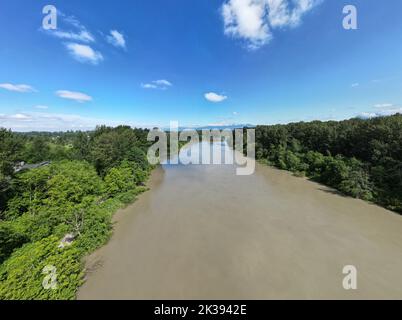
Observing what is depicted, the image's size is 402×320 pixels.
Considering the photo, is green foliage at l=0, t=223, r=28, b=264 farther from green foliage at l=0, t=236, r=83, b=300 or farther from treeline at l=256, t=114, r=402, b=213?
treeline at l=256, t=114, r=402, b=213

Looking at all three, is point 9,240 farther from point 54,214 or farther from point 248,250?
point 248,250

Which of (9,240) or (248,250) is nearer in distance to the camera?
(9,240)

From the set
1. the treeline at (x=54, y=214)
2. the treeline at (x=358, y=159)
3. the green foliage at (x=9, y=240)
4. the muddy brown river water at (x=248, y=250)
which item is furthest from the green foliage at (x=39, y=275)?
the treeline at (x=358, y=159)

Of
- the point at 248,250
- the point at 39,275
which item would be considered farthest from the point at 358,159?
the point at 39,275

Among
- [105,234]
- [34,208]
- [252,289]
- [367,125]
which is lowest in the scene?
[252,289]

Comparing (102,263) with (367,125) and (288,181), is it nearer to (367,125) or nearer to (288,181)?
(288,181)
